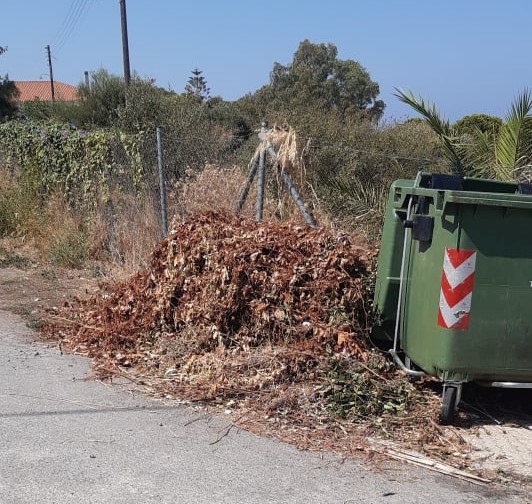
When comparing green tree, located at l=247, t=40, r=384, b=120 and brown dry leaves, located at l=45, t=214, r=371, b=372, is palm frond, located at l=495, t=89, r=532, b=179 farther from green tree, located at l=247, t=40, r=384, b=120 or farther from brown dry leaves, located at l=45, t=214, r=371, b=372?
green tree, located at l=247, t=40, r=384, b=120

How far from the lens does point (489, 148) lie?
863cm

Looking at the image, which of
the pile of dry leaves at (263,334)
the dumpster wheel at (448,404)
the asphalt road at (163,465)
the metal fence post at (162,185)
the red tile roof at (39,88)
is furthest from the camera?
the red tile roof at (39,88)

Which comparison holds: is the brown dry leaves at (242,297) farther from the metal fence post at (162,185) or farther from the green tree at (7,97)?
the green tree at (7,97)

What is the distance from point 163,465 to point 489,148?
251 inches

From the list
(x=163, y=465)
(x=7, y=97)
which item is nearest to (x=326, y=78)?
(x=7, y=97)

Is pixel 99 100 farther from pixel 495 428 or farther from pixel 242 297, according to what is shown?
pixel 495 428

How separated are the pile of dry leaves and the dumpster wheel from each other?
0.30 ft

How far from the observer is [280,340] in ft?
17.6

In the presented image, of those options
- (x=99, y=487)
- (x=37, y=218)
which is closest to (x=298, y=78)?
(x=37, y=218)

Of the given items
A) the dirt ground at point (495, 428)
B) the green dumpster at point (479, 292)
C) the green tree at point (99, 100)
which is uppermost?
the green tree at point (99, 100)

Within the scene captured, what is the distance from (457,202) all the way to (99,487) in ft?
8.76

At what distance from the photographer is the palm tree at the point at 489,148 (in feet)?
27.0

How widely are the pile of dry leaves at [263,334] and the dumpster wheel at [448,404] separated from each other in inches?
3.6

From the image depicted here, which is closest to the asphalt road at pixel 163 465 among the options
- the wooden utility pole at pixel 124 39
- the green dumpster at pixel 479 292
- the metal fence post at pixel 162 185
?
the green dumpster at pixel 479 292
